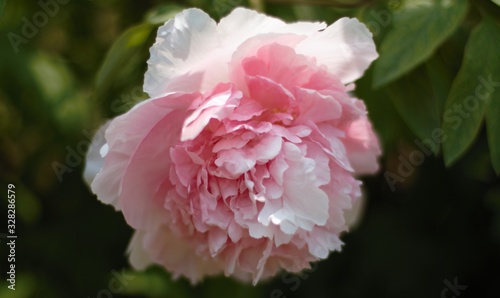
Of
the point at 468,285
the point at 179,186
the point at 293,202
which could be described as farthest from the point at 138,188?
the point at 468,285

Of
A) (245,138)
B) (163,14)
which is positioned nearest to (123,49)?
(163,14)

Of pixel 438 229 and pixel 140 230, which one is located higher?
pixel 140 230

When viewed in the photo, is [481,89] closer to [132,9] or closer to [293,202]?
[293,202]

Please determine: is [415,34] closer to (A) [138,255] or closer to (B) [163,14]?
(B) [163,14]

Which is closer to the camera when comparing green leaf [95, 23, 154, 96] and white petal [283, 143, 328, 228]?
white petal [283, 143, 328, 228]

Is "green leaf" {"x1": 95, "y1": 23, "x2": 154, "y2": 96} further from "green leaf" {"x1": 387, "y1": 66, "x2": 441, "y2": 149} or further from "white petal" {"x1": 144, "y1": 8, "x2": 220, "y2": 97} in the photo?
"green leaf" {"x1": 387, "y1": 66, "x2": 441, "y2": 149}

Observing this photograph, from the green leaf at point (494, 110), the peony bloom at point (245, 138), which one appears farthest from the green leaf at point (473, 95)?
the peony bloom at point (245, 138)

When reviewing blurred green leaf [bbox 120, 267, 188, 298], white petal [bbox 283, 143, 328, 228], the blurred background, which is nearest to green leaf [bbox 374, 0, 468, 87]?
the blurred background

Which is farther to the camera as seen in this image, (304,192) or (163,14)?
(163,14)
